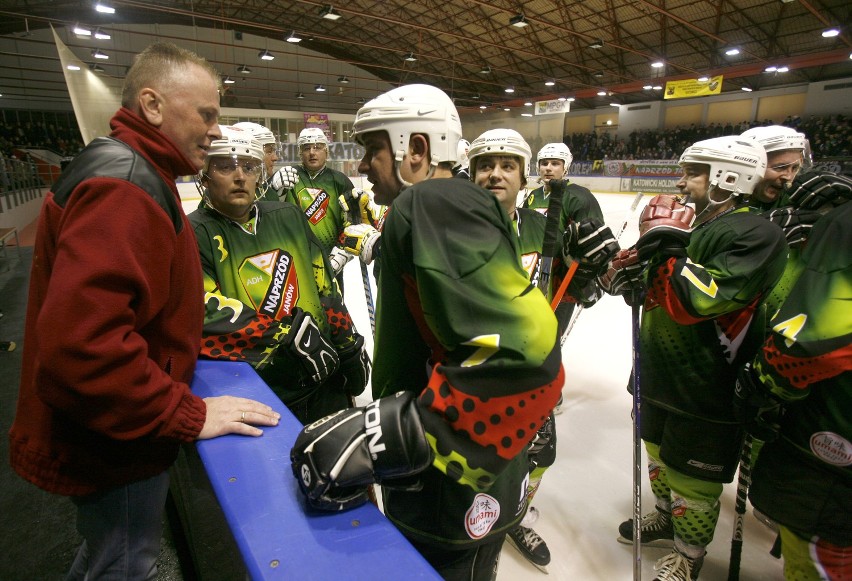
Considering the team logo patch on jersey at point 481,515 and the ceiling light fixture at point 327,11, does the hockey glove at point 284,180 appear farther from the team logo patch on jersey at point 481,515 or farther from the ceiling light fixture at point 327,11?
the ceiling light fixture at point 327,11

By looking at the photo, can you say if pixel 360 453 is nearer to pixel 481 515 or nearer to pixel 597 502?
pixel 481 515

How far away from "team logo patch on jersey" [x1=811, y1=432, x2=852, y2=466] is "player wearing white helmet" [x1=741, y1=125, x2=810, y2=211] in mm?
1472

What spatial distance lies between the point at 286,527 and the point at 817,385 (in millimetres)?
1612

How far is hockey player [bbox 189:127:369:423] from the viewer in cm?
168

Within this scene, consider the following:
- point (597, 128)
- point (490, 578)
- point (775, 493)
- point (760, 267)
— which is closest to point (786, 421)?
point (775, 493)

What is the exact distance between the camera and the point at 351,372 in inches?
88.4

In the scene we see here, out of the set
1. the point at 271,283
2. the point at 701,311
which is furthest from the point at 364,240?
the point at 701,311

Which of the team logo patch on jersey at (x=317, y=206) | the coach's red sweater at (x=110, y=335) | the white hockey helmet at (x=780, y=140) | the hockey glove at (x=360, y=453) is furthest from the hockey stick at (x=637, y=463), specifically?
the team logo patch on jersey at (x=317, y=206)

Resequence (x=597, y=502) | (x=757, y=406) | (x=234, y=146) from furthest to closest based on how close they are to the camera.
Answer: (x=597, y=502), (x=234, y=146), (x=757, y=406)

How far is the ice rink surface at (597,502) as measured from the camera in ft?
6.84

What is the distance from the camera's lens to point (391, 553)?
2.55 feet

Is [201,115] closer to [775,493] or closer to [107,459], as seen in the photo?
[107,459]

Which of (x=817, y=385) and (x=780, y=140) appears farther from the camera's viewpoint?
(x=780, y=140)

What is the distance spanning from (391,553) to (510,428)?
0.29m
